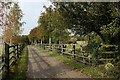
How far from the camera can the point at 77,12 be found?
606 inches

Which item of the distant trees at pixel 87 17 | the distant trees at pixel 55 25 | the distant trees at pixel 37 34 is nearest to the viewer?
the distant trees at pixel 87 17

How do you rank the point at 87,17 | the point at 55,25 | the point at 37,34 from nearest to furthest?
the point at 87,17 → the point at 55,25 → the point at 37,34

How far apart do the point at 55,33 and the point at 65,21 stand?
19444 millimetres

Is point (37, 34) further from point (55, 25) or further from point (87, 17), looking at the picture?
point (87, 17)

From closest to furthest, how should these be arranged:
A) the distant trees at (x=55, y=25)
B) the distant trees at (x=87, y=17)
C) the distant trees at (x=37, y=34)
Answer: the distant trees at (x=87, y=17) → the distant trees at (x=55, y=25) → the distant trees at (x=37, y=34)

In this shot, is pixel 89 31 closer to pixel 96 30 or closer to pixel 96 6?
pixel 96 30

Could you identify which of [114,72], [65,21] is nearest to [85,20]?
[65,21]

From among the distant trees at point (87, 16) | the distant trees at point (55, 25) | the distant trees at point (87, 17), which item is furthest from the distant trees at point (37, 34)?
the distant trees at point (87, 16)

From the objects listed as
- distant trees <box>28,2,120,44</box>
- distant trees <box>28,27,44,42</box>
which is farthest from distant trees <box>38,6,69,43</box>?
distant trees <box>28,27,44,42</box>

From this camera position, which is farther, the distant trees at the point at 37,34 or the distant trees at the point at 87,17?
the distant trees at the point at 37,34

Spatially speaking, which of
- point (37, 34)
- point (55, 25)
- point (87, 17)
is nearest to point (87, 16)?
point (87, 17)

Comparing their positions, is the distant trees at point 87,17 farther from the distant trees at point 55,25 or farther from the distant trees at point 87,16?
the distant trees at point 55,25

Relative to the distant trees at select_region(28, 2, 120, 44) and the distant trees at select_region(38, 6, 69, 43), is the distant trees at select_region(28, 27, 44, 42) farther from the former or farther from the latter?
the distant trees at select_region(28, 2, 120, 44)

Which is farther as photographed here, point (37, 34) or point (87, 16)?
point (37, 34)
